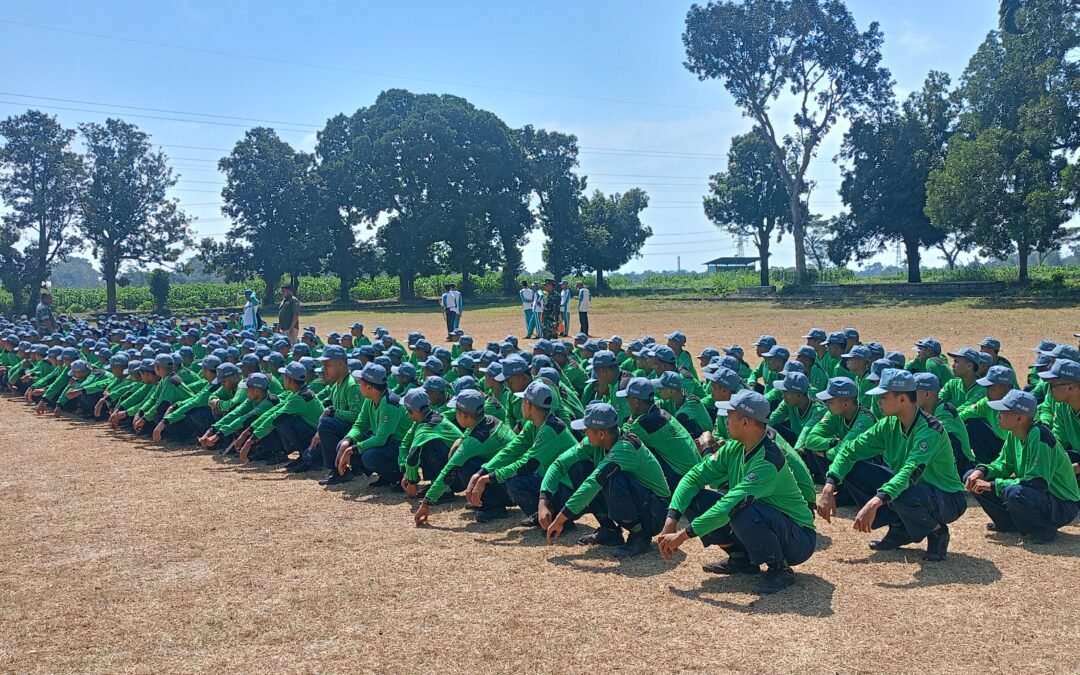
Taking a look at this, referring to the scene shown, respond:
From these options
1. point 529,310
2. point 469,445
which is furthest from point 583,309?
point 469,445

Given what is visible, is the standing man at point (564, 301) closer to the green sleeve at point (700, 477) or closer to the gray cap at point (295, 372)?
the gray cap at point (295, 372)

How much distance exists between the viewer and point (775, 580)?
18.8 ft

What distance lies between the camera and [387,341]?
15.5 m

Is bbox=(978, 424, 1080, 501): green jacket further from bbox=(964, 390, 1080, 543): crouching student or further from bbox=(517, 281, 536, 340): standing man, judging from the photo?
bbox=(517, 281, 536, 340): standing man

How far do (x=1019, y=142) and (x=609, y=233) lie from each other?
101 feet

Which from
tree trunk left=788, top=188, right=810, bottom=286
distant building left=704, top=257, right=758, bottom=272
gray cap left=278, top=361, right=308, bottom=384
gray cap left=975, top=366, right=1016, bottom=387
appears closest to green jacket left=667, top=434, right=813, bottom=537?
gray cap left=975, top=366, right=1016, bottom=387

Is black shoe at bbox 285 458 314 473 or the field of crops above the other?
the field of crops

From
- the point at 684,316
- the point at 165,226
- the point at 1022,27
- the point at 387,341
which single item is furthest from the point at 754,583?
the point at 165,226

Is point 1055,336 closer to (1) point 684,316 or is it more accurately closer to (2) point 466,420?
(1) point 684,316

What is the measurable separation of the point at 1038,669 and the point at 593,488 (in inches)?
117

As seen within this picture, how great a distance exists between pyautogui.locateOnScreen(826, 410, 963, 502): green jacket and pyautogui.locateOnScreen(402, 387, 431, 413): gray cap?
3727 millimetres

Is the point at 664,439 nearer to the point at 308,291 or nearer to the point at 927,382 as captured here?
the point at 927,382

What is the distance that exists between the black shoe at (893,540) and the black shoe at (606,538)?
6.52 feet

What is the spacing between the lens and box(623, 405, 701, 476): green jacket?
688 centimetres
